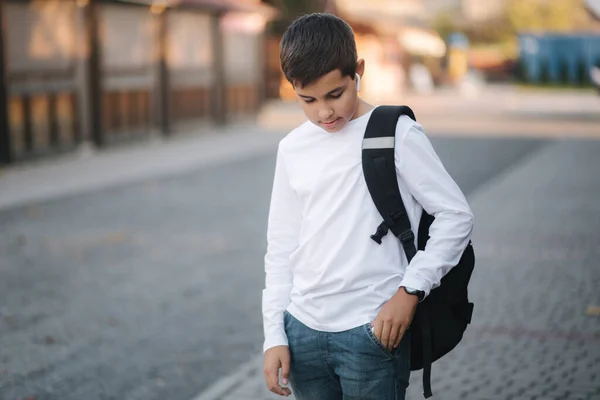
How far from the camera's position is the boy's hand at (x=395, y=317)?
2.40 metres

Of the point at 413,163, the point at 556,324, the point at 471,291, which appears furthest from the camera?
the point at 471,291

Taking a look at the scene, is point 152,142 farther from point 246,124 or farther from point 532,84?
point 532,84

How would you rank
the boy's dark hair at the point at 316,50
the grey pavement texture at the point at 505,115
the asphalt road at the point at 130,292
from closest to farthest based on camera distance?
1. the boy's dark hair at the point at 316,50
2. the asphalt road at the point at 130,292
3. the grey pavement texture at the point at 505,115

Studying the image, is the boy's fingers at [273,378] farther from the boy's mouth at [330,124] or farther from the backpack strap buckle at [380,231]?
the boy's mouth at [330,124]

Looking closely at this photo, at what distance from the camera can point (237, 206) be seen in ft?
38.5

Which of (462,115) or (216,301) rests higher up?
(216,301)

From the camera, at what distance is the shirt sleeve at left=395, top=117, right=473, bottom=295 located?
2.41 metres

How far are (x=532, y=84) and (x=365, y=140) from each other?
53177 millimetres

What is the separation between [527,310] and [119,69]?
1420cm

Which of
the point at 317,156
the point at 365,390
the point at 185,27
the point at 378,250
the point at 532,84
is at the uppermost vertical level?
the point at 317,156

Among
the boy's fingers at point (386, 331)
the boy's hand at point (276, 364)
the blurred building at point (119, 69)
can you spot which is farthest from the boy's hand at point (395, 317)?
the blurred building at point (119, 69)

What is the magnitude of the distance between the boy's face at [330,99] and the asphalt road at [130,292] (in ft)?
9.40

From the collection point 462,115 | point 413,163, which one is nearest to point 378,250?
point 413,163

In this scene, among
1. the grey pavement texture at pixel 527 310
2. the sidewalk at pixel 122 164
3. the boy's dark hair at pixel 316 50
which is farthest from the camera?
the sidewalk at pixel 122 164
